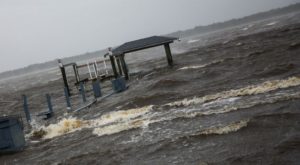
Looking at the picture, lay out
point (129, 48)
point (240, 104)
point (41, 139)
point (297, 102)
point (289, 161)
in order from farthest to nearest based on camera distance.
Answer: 1. point (129, 48)
2. point (41, 139)
3. point (240, 104)
4. point (297, 102)
5. point (289, 161)

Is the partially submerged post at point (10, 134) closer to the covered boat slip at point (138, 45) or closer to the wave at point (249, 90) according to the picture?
the wave at point (249, 90)

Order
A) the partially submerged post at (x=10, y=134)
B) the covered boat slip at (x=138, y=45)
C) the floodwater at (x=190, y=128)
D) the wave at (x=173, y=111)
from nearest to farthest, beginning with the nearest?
the floodwater at (x=190, y=128), the partially submerged post at (x=10, y=134), the wave at (x=173, y=111), the covered boat slip at (x=138, y=45)

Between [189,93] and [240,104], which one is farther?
[189,93]

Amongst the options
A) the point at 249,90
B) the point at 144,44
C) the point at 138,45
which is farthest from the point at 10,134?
the point at 138,45

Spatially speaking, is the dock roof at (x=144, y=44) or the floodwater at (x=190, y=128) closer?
the floodwater at (x=190, y=128)

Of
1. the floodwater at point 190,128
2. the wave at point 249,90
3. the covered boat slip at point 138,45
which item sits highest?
the covered boat slip at point 138,45

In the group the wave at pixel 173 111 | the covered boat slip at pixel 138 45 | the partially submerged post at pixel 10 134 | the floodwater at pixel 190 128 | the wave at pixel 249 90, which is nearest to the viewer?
the floodwater at pixel 190 128

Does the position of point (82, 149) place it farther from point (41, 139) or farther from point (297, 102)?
point (297, 102)

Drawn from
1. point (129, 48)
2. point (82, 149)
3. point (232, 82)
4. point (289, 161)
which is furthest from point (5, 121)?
point (129, 48)

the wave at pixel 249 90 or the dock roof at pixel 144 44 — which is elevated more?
the dock roof at pixel 144 44

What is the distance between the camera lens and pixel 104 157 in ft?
33.0

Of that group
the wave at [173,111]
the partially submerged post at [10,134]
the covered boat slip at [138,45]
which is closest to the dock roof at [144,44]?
the covered boat slip at [138,45]

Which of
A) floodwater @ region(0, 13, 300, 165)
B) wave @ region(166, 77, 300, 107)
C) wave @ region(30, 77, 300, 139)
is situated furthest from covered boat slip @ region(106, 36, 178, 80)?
wave @ region(166, 77, 300, 107)

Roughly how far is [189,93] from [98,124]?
4658 mm
